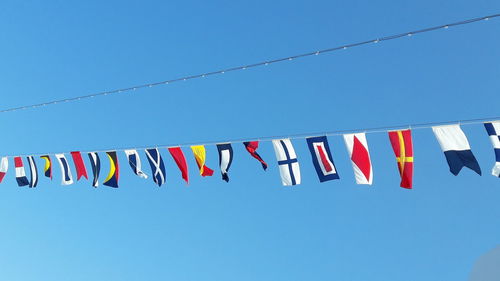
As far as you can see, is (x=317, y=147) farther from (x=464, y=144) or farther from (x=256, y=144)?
(x=464, y=144)

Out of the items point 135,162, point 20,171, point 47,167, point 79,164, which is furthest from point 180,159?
point 20,171

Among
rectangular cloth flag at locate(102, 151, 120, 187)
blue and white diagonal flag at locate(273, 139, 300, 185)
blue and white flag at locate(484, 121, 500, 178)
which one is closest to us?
blue and white flag at locate(484, 121, 500, 178)

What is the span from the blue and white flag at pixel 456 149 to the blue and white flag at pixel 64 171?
351 inches

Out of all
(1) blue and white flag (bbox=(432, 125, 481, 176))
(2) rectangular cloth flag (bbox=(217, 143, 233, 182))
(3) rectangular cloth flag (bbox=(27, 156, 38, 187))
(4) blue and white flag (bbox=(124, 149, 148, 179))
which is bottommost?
(1) blue and white flag (bbox=(432, 125, 481, 176))

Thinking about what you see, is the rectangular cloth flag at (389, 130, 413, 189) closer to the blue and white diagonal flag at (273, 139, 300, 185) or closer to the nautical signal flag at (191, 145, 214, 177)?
the blue and white diagonal flag at (273, 139, 300, 185)

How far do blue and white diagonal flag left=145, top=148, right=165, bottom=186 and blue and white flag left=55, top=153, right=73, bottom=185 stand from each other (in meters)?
2.67

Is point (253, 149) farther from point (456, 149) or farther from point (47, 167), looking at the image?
point (47, 167)

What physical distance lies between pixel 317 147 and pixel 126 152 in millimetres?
4711

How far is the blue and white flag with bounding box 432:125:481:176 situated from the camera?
274 inches

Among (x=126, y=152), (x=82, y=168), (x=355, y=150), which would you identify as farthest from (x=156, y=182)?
(x=355, y=150)

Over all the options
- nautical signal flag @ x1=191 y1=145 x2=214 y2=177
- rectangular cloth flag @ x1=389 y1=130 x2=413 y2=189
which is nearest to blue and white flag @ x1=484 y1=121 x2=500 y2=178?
rectangular cloth flag @ x1=389 y1=130 x2=413 y2=189

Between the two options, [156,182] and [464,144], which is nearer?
[464,144]

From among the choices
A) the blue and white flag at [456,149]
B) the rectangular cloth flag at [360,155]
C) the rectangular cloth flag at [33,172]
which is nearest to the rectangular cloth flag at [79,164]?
the rectangular cloth flag at [33,172]

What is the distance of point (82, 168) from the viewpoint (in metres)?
10.7
